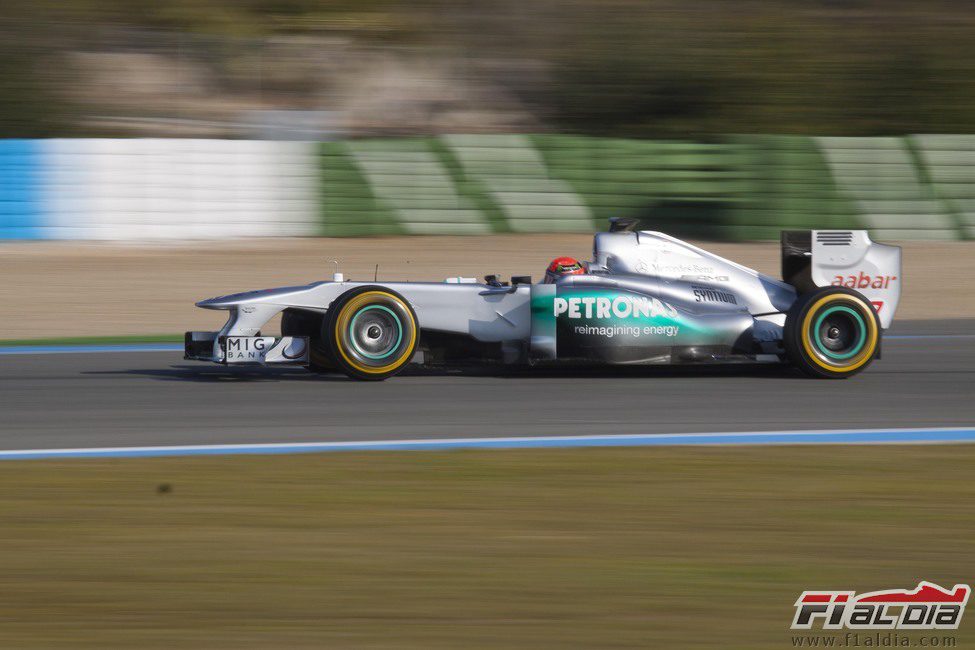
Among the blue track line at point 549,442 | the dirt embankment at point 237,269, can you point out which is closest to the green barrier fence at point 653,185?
the dirt embankment at point 237,269

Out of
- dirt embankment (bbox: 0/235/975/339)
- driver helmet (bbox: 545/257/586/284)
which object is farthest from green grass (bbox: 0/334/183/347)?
driver helmet (bbox: 545/257/586/284)

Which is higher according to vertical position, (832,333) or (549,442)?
(832,333)

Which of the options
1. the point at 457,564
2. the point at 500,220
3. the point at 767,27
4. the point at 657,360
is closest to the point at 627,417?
the point at 657,360

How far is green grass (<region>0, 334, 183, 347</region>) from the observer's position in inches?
467

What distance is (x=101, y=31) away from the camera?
85.1ft

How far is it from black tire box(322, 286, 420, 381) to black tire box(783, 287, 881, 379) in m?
2.67

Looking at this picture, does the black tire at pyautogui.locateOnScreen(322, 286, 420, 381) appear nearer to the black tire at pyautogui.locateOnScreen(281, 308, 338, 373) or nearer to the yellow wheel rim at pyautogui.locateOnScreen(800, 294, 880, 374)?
the black tire at pyautogui.locateOnScreen(281, 308, 338, 373)

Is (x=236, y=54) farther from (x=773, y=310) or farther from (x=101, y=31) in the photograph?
(x=773, y=310)

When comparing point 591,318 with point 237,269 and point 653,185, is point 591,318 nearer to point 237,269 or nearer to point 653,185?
point 237,269

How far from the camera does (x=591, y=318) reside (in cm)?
883

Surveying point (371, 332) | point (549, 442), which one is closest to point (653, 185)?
point (371, 332)

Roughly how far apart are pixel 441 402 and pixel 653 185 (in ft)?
38.9

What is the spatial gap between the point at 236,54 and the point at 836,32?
42.6ft

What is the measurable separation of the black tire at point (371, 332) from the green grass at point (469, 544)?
215 centimetres
